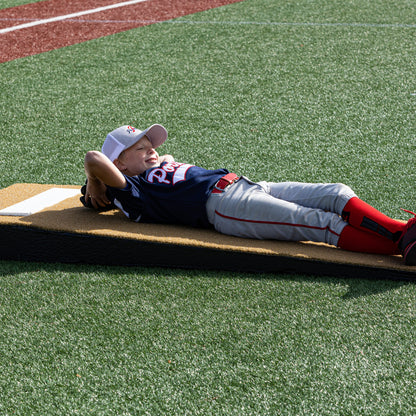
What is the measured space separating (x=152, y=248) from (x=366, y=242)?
1.07m

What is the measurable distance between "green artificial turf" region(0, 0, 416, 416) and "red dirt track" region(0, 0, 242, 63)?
1.33ft

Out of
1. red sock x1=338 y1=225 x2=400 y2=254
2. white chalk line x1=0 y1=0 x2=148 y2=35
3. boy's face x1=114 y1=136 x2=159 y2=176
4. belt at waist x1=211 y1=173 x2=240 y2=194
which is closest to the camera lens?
red sock x1=338 y1=225 x2=400 y2=254

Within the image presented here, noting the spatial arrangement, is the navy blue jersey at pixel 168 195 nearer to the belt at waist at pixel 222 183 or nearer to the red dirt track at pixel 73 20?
the belt at waist at pixel 222 183

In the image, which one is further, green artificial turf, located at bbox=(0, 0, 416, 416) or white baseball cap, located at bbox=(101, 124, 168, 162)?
white baseball cap, located at bbox=(101, 124, 168, 162)

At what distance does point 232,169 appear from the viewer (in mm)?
4457

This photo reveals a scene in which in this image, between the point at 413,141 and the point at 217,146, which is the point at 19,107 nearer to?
the point at 217,146

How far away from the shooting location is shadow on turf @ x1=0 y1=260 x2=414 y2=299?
9.33ft

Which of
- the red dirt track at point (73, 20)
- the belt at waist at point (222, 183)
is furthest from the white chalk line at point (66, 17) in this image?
the belt at waist at point (222, 183)

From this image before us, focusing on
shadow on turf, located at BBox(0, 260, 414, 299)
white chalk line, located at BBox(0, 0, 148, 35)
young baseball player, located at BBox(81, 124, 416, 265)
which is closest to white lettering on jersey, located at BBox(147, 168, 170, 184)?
young baseball player, located at BBox(81, 124, 416, 265)

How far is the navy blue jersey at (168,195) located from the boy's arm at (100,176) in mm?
64

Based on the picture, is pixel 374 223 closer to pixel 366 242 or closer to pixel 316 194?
pixel 366 242

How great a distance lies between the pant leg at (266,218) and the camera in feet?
10.0

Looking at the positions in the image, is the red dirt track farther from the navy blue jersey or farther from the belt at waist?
the belt at waist

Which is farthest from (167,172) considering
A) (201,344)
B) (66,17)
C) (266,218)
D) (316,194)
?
(66,17)
